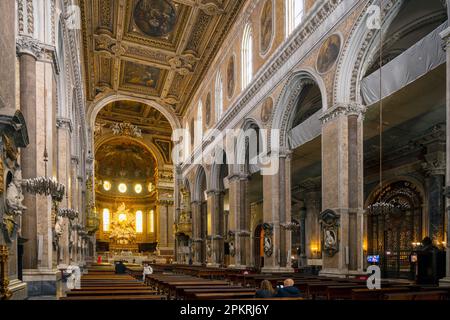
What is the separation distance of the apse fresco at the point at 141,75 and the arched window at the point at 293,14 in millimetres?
14880

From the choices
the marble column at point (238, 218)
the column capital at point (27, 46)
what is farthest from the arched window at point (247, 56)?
the column capital at point (27, 46)

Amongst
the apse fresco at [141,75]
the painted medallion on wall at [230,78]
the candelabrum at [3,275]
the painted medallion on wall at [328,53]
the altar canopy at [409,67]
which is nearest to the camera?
the candelabrum at [3,275]

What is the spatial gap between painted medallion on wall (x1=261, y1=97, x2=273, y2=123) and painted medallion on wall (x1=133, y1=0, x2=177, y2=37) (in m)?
8.48

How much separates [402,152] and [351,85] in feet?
25.1

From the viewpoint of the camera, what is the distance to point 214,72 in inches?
989

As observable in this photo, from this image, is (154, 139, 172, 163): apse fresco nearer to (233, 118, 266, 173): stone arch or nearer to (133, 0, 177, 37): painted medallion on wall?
(133, 0, 177, 37): painted medallion on wall

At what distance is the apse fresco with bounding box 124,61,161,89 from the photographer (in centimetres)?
2842

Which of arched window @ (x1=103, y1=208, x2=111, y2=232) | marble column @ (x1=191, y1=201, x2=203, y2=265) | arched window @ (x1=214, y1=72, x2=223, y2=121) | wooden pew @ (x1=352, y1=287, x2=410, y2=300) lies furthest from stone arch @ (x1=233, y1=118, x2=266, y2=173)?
arched window @ (x1=103, y1=208, x2=111, y2=232)

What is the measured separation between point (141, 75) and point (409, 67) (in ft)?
73.3

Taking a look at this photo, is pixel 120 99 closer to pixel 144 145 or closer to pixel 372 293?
Answer: pixel 144 145

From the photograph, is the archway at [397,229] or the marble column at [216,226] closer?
the archway at [397,229]

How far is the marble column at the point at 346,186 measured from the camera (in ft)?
37.2

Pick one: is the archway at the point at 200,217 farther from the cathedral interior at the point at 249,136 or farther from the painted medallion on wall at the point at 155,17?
the painted medallion on wall at the point at 155,17

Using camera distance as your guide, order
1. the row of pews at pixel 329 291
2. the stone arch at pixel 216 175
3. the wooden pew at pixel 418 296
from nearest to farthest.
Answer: the wooden pew at pixel 418 296
the row of pews at pixel 329 291
the stone arch at pixel 216 175
